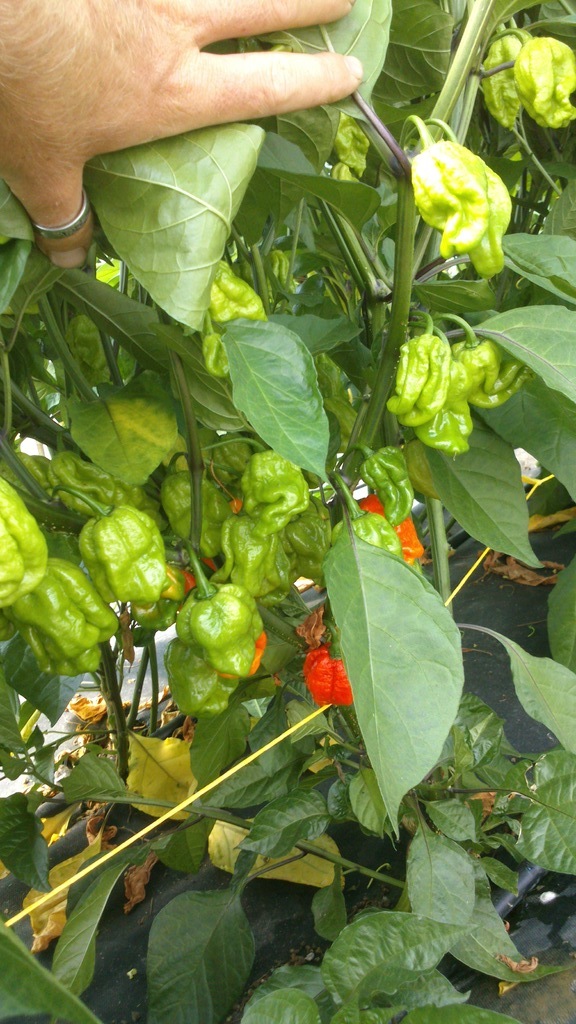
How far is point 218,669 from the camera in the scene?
2.08 feet

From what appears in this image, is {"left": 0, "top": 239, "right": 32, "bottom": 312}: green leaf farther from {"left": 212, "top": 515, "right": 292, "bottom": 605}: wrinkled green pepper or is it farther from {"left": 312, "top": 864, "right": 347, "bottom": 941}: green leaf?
{"left": 312, "top": 864, "right": 347, "bottom": 941}: green leaf

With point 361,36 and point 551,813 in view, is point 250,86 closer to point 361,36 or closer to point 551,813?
point 361,36

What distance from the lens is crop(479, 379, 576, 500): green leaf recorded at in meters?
0.75

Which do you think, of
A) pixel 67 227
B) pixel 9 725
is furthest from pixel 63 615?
pixel 9 725

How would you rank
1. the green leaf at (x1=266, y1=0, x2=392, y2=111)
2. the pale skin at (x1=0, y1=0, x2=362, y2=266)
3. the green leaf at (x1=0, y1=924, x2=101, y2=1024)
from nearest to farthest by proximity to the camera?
the green leaf at (x1=0, y1=924, x2=101, y2=1024), the pale skin at (x1=0, y1=0, x2=362, y2=266), the green leaf at (x1=266, y1=0, x2=392, y2=111)

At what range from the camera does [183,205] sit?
0.47 metres

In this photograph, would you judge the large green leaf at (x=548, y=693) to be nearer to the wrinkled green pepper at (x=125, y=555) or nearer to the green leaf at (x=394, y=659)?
the green leaf at (x=394, y=659)

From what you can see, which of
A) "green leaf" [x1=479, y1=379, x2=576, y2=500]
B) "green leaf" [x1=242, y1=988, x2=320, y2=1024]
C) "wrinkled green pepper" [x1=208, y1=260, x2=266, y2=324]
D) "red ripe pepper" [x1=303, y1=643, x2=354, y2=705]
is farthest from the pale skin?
"green leaf" [x1=242, y1=988, x2=320, y2=1024]

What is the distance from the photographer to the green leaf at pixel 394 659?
1.69 ft

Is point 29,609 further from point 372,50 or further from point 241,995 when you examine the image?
point 241,995

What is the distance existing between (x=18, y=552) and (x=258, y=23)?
0.36 m

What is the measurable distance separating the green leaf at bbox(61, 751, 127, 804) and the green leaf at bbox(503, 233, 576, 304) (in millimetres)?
695

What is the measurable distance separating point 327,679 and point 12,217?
0.49 metres

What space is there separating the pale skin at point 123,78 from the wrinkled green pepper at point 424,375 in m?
0.18
